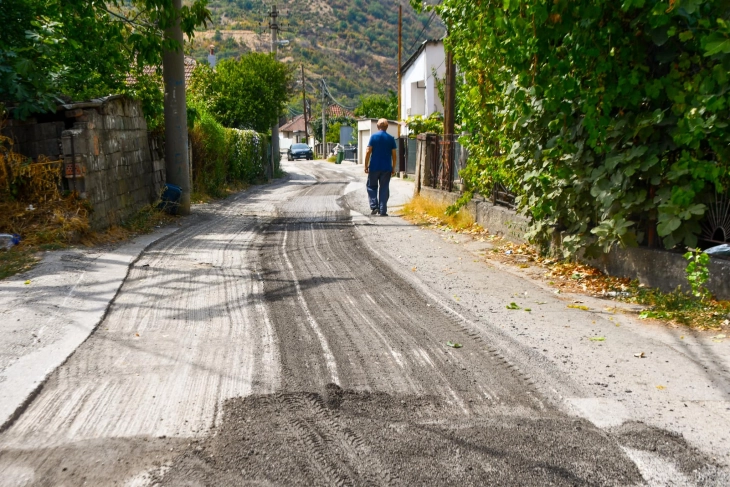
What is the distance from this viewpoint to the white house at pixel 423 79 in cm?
3903

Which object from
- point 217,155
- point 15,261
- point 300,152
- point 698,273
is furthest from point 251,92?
point 300,152

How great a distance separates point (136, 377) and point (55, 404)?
543mm

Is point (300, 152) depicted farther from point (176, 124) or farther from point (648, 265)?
point (648, 265)

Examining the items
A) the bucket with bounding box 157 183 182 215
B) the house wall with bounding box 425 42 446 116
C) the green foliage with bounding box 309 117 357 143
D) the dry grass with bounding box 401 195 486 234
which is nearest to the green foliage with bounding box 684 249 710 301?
the dry grass with bounding box 401 195 486 234

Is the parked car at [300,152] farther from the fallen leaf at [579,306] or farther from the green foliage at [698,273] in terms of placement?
the green foliage at [698,273]

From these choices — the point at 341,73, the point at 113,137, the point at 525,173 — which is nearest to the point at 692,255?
the point at 525,173

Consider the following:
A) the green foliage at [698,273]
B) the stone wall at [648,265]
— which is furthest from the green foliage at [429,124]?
the green foliage at [698,273]

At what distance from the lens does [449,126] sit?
15852mm

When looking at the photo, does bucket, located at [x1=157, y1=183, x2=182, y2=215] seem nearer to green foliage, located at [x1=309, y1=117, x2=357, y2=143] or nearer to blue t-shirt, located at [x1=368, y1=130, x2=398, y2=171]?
blue t-shirt, located at [x1=368, y1=130, x2=398, y2=171]

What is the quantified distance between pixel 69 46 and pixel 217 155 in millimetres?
7897

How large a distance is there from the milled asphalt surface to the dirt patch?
10mm

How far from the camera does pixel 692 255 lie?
19.4 ft

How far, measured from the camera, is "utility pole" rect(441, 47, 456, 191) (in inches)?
579

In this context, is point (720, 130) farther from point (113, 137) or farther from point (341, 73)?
point (341, 73)
